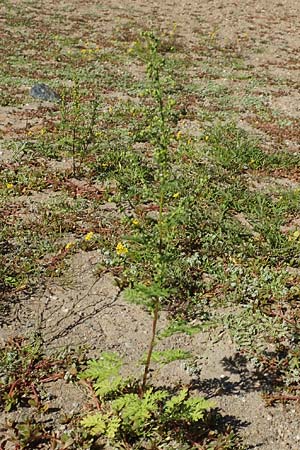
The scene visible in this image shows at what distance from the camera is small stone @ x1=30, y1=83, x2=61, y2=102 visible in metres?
10.8

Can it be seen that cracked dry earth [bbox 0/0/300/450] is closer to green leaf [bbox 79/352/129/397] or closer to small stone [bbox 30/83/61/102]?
green leaf [bbox 79/352/129/397]

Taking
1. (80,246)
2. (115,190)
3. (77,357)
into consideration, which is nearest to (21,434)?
(77,357)

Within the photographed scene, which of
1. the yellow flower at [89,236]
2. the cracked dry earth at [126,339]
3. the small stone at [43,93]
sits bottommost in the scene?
the cracked dry earth at [126,339]

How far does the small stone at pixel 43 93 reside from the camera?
10820 mm

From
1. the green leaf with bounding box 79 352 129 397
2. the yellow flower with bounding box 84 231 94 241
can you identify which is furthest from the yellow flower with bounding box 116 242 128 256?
the green leaf with bounding box 79 352 129 397

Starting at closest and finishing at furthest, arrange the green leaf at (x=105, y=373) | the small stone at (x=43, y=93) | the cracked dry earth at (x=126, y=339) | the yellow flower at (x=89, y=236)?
the green leaf at (x=105, y=373) → the cracked dry earth at (x=126, y=339) → the yellow flower at (x=89, y=236) → the small stone at (x=43, y=93)

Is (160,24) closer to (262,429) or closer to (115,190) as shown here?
(115,190)

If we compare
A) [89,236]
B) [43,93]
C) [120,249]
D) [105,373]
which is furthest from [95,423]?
[43,93]

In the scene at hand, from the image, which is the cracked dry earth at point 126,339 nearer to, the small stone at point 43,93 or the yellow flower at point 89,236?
the yellow flower at point 89,236

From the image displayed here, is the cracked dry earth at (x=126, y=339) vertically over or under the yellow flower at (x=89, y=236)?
under

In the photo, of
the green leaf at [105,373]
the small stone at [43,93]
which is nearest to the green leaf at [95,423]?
the green leaf at [105,373]

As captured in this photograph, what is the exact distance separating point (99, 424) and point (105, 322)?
1295mm

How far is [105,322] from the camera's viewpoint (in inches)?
199

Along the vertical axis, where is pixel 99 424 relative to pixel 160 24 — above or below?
below
